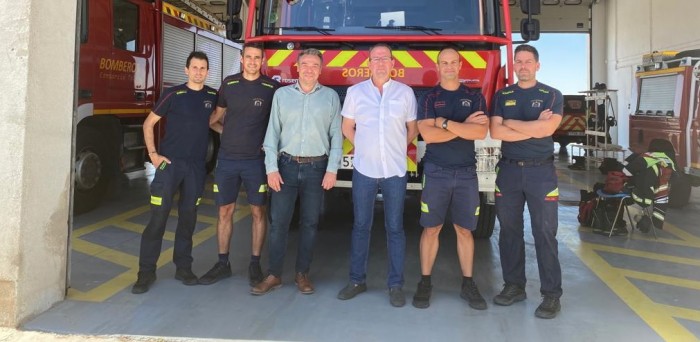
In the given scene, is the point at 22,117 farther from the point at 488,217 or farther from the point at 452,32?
the point at 488,217

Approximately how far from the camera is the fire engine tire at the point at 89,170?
584 centimetres

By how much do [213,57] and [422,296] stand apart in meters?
7.35

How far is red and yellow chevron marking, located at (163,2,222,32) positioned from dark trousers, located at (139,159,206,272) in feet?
14.4

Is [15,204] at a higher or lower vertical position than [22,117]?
lower

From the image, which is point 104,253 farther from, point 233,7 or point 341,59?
point 341,59

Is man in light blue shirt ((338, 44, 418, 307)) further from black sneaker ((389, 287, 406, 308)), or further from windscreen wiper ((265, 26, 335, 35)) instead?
windscreen wiper ((265, 26, 335, 35))

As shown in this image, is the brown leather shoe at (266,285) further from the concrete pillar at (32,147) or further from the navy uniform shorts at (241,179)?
the concrete pillar at (32,147)

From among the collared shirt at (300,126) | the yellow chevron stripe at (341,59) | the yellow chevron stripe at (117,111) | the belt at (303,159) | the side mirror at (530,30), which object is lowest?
the belt at (303,159)

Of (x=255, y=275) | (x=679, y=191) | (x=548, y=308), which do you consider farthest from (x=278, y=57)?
(x=679, y=191)

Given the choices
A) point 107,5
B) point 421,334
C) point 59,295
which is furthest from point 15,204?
point 107,5

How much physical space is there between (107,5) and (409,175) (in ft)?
14.2

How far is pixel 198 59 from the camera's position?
3666 millimetres

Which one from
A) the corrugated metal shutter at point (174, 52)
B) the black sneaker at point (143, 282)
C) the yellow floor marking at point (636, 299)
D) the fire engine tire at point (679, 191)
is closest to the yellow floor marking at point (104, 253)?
the black sneaker at point (143, 282)

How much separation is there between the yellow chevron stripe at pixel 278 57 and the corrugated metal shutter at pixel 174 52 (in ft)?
12.3
